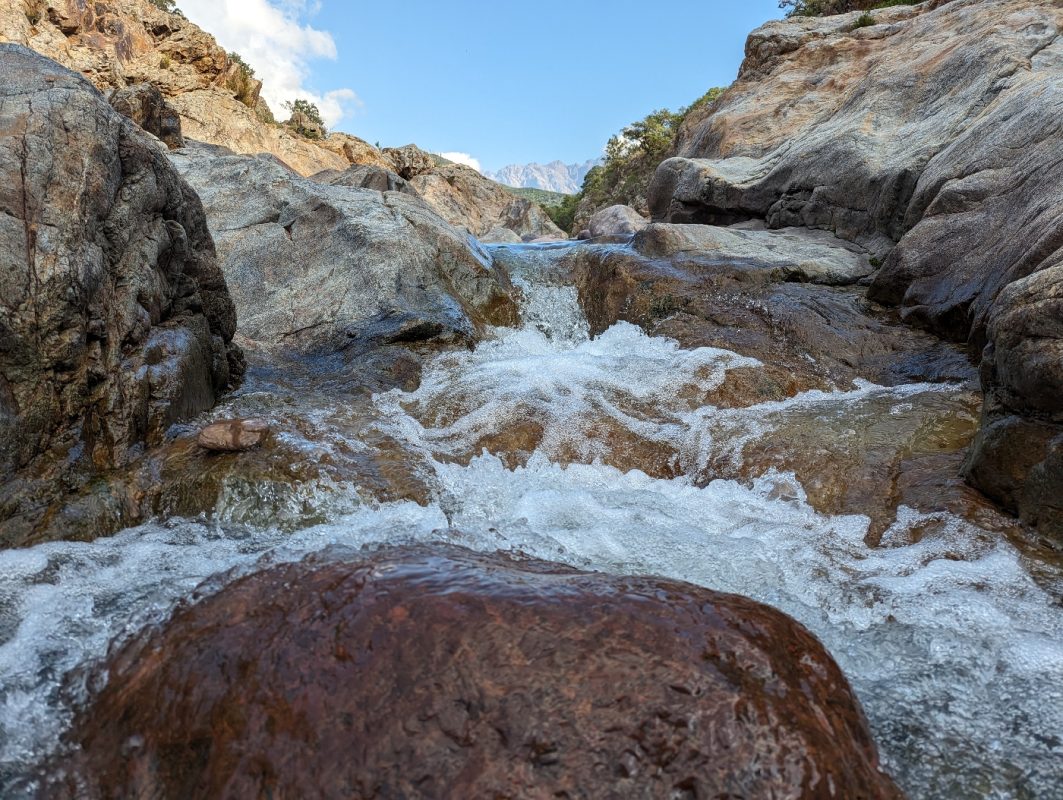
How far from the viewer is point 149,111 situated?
1286 centimetres

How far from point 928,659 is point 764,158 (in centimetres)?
1447

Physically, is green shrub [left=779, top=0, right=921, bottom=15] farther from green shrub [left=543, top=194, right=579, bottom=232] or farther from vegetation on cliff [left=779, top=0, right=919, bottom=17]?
green shrub [left=543, top=194, right=579, bottom=232]

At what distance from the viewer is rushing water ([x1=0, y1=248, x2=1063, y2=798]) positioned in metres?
2.39

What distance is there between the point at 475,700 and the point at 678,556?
2240 mm

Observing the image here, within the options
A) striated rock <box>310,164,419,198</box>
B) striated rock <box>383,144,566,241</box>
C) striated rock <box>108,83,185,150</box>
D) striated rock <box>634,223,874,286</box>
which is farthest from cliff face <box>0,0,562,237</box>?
striated rock <box>634,223,874,286</box>

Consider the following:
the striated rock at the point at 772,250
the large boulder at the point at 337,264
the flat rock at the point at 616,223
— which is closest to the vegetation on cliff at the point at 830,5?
the flat rock at the point at 616,223

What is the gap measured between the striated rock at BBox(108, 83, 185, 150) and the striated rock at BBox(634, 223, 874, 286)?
9897mm

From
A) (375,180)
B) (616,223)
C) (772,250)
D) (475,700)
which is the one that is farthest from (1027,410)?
(616,223)

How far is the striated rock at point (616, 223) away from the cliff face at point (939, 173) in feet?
3.58

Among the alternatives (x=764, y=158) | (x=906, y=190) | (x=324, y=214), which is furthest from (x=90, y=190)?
(x=764, y=158)

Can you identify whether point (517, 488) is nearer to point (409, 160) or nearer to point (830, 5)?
point (830, 5)

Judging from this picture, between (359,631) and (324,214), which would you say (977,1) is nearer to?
(324,214)

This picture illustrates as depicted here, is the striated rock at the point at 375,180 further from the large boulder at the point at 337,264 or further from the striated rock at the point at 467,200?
the striated rock at the point at 467,200

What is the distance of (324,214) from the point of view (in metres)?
9.70
